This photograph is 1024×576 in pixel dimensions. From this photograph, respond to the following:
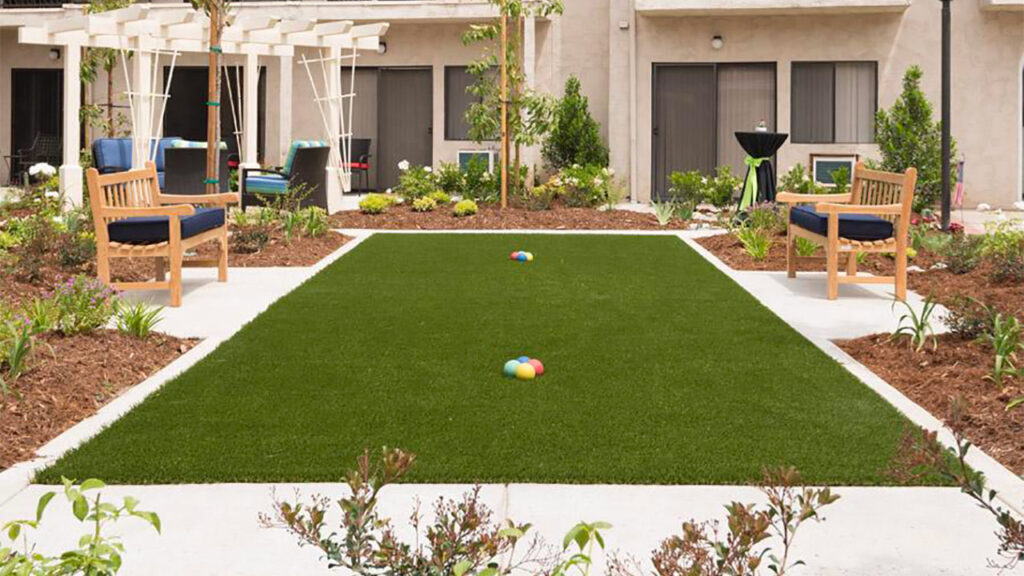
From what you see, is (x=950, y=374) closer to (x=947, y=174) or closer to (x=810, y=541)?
(x=810, y=541)

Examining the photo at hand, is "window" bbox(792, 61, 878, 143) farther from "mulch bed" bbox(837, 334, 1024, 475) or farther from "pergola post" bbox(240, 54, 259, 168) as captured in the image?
"mulch bed" bbox(837, 334, 1024, 475)

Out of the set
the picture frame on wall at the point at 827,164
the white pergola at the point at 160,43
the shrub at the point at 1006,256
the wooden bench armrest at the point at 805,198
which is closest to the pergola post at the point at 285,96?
the white pergola at the point at 160,43

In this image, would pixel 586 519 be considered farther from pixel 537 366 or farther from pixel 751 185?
pixel 751 185

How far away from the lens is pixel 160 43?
21.2 m

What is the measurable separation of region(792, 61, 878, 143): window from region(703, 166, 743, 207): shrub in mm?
2766

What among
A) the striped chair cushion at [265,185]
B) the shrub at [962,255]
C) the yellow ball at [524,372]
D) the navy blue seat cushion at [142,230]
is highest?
the striped chair cushion at [265,185]

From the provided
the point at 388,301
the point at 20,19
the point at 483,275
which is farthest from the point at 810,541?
the point at 20,19

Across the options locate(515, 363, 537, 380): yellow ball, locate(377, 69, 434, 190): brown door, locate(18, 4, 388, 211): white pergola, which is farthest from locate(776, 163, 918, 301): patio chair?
locate(377, 69, 434, 190): brown door

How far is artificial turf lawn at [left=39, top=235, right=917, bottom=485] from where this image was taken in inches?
224

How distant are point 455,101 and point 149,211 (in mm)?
15643

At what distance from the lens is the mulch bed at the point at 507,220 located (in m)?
18.4

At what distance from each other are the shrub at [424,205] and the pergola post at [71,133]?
482 centimetres

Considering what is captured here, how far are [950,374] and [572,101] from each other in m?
16.5

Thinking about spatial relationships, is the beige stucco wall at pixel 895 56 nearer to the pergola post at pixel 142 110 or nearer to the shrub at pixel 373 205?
the shrub at pixel 373 205
